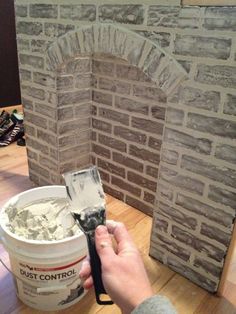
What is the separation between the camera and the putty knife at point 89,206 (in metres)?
0.69

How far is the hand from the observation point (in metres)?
0.60

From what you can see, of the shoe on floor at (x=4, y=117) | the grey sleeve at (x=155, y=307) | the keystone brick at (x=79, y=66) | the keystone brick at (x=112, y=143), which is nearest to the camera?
the grey sleeve at (x=155, y=307)

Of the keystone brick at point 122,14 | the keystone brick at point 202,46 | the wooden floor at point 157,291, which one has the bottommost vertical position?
the wooden floor at point 157,291

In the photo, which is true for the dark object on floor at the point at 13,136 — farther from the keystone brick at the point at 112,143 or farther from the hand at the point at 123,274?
the hand at the point at 123,274

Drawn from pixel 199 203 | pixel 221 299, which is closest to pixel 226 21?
pixel 199 203

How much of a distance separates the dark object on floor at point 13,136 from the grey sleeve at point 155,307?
221 cm

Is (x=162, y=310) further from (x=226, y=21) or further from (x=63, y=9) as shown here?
(x=63, y=9)

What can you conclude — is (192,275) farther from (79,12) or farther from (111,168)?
Result: (79,12)

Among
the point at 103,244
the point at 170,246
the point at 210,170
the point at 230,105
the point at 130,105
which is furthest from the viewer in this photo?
the point at 130,105

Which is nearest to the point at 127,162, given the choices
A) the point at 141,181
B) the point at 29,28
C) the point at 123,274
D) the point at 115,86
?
the point at 141,181

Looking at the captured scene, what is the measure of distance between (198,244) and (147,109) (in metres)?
0.69

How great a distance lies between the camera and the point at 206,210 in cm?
115

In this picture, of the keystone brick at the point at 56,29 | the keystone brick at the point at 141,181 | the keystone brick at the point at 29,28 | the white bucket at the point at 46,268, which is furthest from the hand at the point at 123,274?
the keystone brick at the point at 29,28

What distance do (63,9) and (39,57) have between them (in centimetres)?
31
